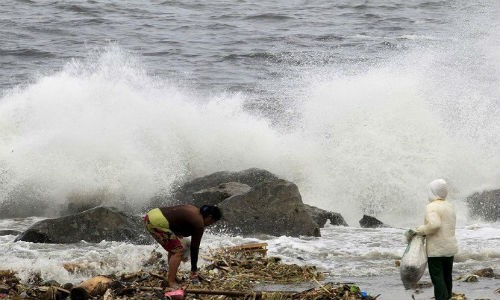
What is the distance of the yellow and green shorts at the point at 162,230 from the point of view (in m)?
8.92

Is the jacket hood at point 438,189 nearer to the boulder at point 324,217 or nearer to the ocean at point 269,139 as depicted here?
the ocean at point 269,139

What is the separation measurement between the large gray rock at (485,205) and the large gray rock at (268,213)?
10.2 ft

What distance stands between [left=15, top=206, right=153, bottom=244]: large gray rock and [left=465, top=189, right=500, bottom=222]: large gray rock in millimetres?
5387

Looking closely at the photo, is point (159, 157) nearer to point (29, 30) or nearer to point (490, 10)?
point (29, 30)

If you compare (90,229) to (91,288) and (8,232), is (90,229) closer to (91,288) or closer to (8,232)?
(8,232)

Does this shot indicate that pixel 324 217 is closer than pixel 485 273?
No

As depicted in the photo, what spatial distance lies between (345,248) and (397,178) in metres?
4.79

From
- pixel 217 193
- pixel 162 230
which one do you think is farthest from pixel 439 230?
pixel 217 193

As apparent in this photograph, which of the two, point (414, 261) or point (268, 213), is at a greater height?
point (414, 261)

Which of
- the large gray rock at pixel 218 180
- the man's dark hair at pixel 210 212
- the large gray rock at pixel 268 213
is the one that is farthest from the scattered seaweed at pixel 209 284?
the large gray rock at pixel 218 180

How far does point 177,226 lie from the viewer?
891cm

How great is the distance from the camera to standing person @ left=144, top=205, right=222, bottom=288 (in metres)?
8.85

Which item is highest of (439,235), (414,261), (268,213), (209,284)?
(439,235)

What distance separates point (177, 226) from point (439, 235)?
8.14ft
